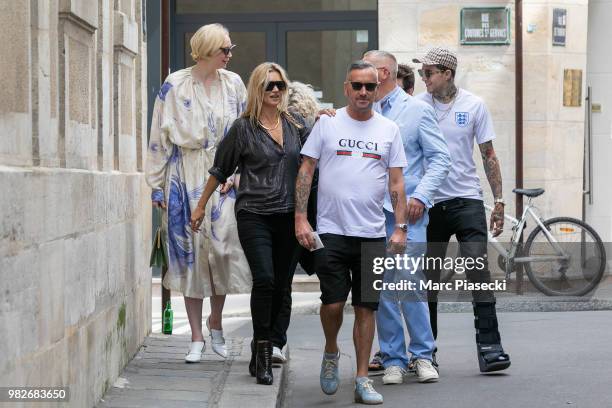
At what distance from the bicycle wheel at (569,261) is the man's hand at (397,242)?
17.7 ft

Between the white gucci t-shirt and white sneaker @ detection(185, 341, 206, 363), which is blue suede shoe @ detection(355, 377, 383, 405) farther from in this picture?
white sneaker @ detection(185, 341, 206, 363)

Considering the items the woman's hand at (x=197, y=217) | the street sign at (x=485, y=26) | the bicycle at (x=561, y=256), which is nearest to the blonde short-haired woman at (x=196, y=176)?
the woman's hand at (x=197, y=217)

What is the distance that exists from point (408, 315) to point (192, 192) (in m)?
1.46

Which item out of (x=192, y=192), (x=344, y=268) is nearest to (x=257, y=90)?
(x=192, y=192)

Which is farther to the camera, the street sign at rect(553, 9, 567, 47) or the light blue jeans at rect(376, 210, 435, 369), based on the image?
the street sign at rect(553, 9, 567, 47)

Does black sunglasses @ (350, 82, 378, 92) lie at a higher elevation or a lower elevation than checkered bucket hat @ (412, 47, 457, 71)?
lower

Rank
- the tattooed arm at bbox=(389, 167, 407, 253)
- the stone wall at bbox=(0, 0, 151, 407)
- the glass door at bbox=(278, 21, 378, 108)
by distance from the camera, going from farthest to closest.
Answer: the glass door at bbox=(278, 21, 378, 108) < the tattooed arm at bbox=(389, 167, 407, 253) < the stone wall at bbox=(0, 0, 151, 407)

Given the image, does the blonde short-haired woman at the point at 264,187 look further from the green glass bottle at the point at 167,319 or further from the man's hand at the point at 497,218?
the green glass bottle at the point at 167,319

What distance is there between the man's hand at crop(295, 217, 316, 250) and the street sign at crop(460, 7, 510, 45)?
23.7 ft

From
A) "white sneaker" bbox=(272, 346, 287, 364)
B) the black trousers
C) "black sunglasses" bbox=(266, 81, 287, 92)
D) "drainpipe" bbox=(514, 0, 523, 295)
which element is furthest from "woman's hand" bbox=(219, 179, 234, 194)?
"drainpipe" bbox=(514, 0, 523, 295)

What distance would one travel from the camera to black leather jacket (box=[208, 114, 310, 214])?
7488 mm

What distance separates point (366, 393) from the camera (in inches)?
285

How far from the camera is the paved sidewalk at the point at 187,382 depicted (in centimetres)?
693

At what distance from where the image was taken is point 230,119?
26.9 ft
